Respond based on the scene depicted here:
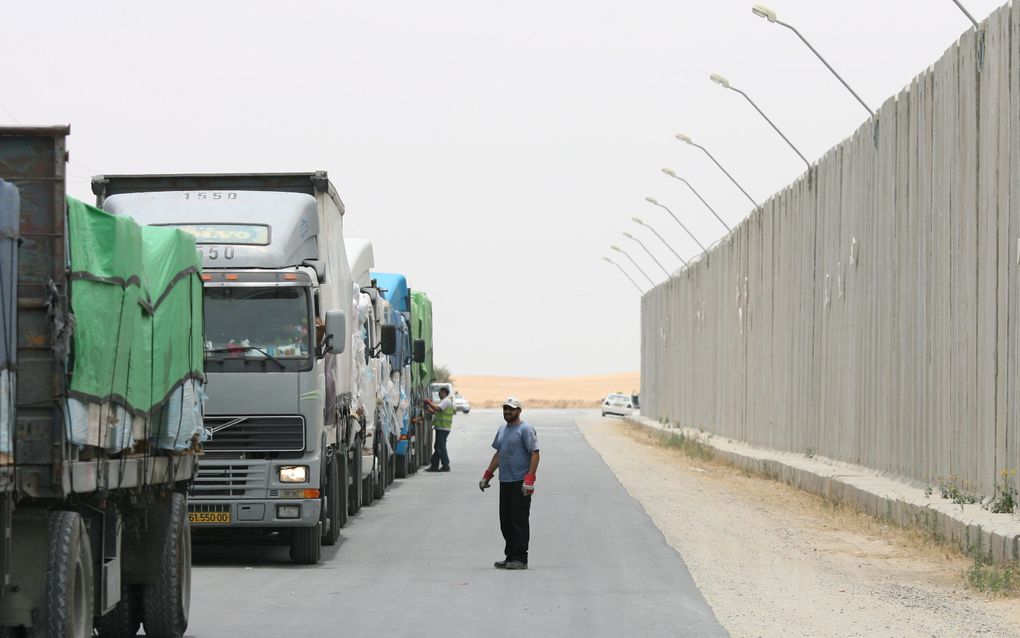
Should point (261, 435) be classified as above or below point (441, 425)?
above

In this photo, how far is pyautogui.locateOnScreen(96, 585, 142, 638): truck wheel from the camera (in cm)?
1112

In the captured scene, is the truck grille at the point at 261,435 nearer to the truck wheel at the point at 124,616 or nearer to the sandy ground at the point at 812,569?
the sandy ground at the point at 812,569

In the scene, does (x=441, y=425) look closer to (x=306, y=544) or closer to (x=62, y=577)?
(x=306, y=544)

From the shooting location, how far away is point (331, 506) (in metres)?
18.2

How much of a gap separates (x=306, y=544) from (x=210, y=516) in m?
1.05

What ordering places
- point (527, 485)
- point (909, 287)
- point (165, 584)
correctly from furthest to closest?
1. point (909, 287)
2. point (527, 485)
3. point (165, 584)

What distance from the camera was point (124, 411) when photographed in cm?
930

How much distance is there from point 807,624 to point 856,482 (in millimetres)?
13073

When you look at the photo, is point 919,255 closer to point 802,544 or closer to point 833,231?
point 802,544

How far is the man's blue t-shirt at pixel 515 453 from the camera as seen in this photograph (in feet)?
53.5

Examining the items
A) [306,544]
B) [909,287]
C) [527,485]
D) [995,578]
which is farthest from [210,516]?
[909,287]

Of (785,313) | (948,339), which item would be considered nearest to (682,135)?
(785,313)

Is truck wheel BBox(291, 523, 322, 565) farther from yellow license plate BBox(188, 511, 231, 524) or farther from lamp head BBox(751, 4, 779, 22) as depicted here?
lamp head BBox(751, 4, 779, 22)

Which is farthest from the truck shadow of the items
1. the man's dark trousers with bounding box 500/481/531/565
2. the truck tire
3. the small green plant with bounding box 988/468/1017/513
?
the truck tire
